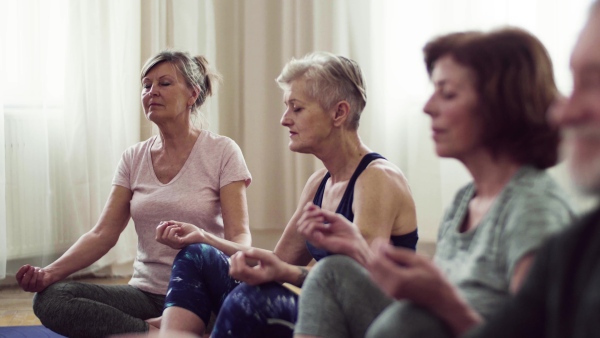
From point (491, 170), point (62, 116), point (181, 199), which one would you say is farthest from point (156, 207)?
point (62, 116)

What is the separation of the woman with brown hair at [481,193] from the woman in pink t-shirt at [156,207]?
828 millimetres

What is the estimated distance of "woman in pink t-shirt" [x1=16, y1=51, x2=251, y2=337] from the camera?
221 cm

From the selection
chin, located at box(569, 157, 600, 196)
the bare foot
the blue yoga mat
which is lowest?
the blue yoga mat

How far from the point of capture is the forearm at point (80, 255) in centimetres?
233

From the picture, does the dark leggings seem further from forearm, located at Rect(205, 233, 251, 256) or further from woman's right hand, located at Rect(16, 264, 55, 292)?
woman's right hand, located at Rect(16, 264, 55, 292)

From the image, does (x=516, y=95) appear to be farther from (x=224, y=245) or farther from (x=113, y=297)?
(x=113, y=297)

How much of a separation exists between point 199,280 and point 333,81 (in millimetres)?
613

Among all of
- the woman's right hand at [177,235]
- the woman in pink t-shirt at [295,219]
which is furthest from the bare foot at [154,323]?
the woman's right hand at [177,235]

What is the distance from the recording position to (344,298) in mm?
1369

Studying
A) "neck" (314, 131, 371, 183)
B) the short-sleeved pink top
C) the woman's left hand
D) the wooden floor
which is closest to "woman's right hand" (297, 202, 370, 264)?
the woman's left hand

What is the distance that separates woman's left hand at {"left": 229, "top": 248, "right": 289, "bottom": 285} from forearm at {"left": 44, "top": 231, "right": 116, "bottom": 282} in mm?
836

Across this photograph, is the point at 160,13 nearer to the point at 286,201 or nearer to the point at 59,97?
the point at 59,97

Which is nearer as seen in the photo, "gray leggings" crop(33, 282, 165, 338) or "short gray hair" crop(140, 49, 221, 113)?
"gray leggings" crop(33, 282, 165, 338)

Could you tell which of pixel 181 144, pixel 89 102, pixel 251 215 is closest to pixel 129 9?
pixel 89 102
